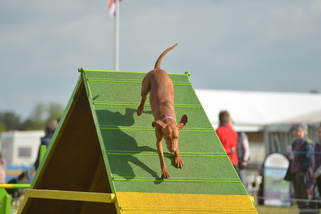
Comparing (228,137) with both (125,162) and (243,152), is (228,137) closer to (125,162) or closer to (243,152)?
(243,152)

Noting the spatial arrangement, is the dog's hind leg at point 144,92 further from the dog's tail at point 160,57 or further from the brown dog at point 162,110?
the dog's tail at point 160,57

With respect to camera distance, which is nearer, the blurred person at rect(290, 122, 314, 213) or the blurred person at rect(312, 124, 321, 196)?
the blurred person at rect(312, 124, 321, 196)

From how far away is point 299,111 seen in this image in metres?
22.8

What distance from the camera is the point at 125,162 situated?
182 inches

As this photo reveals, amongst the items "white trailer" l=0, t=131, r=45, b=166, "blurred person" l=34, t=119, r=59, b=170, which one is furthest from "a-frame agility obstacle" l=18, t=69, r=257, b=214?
"white trailer" l=0, t=131, r=45, b=166

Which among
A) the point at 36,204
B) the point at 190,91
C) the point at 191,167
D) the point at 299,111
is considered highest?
the point at 299,111

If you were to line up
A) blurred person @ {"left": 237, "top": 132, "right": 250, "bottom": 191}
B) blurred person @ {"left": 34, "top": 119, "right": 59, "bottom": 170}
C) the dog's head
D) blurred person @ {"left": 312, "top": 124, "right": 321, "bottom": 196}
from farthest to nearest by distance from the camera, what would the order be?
blurred person @ {"left": 34, "top": 119, "right": 59, "bottom": 170} < blurred person @ {"left": 312, "top": 124, "right": 321, "bottom": 196} < blurred person @ {"left": 237, "top": 132, "right": 250, "bottom": 191} < the dog's head

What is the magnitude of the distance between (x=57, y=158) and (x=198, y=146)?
1.37 meters

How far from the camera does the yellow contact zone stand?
427cm

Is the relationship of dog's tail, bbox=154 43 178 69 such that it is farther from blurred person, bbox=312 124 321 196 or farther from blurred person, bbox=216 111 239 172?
blurred person, bbox=312 124 321 196

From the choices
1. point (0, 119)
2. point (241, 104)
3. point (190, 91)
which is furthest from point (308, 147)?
point (0, 119)

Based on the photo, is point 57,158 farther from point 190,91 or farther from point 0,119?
point 0,119

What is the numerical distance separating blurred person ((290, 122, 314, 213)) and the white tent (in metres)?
8.45

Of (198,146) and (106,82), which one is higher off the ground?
(106,82)
